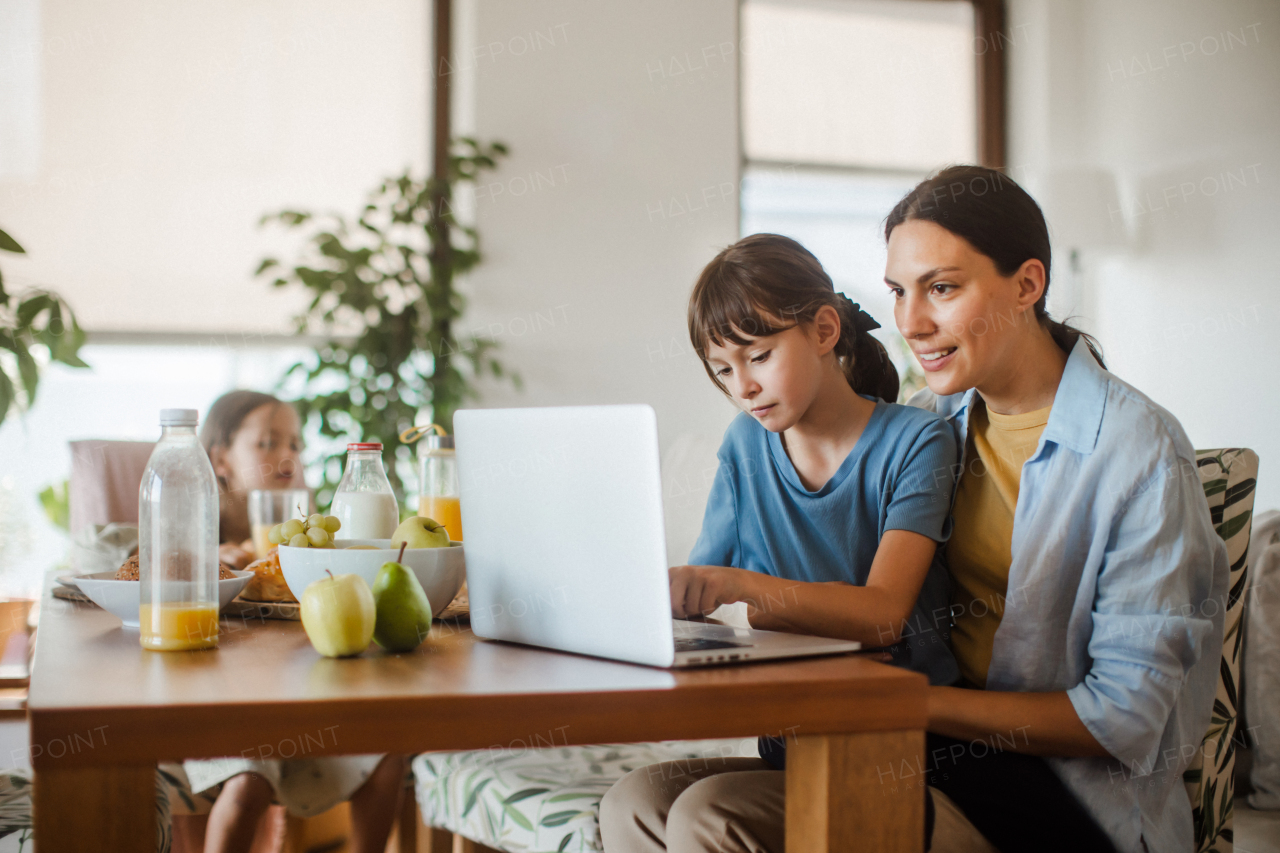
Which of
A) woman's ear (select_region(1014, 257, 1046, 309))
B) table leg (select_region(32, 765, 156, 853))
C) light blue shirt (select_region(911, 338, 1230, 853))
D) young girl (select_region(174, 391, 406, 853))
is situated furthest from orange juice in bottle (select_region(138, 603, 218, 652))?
woman's ear (select_region(1014, 257, 1046, 309))

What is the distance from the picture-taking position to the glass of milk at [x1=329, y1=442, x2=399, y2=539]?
1.32m

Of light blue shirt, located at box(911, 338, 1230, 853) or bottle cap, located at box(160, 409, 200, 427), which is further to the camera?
light blue shirt, located at box(911, 338, 1230, 853)

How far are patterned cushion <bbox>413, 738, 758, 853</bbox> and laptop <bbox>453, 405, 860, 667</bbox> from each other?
365mm

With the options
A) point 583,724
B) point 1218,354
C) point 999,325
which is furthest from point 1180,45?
point 583,724

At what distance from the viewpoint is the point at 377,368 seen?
122 inches

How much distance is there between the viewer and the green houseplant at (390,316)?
3.03 meters

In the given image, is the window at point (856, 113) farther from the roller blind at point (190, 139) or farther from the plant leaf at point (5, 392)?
the plant leaf at point (5, 392)

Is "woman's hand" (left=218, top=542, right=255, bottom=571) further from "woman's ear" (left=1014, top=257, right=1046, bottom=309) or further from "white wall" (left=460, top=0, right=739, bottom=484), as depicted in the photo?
"white wall" (left=460, top=0, right=739, bottom=484)

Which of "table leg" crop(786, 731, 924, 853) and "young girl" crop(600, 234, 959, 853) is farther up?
"young girl" crop(600, 234, 959, 853)

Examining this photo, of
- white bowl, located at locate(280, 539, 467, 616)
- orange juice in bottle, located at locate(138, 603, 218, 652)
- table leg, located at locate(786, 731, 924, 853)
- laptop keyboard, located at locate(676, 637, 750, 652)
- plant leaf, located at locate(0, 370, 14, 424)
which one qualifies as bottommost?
table leg, located at locate(786, 731, 924, 853)

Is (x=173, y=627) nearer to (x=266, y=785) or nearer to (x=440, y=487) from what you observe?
→ (x=440, y=487)

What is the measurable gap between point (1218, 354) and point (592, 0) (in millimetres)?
2228

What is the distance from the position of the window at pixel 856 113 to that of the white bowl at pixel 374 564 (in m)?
2.73

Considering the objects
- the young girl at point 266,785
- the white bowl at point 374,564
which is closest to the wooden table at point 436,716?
the white bowl at point 374,564
